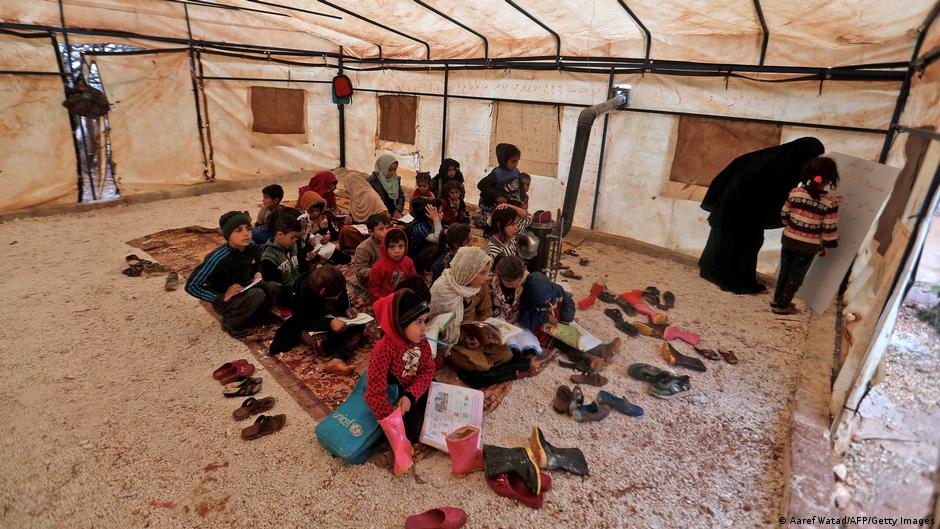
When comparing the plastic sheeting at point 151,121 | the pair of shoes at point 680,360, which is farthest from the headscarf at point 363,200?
the plastic sheeting at point 151,121

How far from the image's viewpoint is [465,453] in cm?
245

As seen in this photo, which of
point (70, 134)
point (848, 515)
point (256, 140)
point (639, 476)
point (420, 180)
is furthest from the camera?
point (256, 140)

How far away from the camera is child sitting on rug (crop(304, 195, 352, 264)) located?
4820mm

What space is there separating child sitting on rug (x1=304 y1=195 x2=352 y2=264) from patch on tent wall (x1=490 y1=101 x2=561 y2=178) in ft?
10.2

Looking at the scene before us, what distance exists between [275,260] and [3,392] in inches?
74.5

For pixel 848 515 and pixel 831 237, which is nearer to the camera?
pixel 848 515

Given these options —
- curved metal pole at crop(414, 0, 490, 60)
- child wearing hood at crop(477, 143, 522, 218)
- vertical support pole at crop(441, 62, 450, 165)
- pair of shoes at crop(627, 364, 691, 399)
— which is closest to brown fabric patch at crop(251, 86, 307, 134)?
Result: vertical support pole at crop(441, 62, 450, 165)

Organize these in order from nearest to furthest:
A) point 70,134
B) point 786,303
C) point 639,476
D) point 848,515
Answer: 1. point 848,515
2. point 639,476
3. point 786,303
4. point 70,134

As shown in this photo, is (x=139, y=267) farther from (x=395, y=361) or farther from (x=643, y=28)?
(x=643, y=28)

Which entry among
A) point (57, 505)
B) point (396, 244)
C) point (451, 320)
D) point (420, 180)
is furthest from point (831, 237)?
point (57, 505)

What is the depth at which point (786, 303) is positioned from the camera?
15.1ft

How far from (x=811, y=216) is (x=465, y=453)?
3688 mm

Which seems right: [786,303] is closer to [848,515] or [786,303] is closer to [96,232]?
[848,515]

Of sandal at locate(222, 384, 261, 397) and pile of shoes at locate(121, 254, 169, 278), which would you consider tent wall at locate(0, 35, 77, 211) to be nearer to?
pile of shoes at locate(121, 254, 169, 278)
